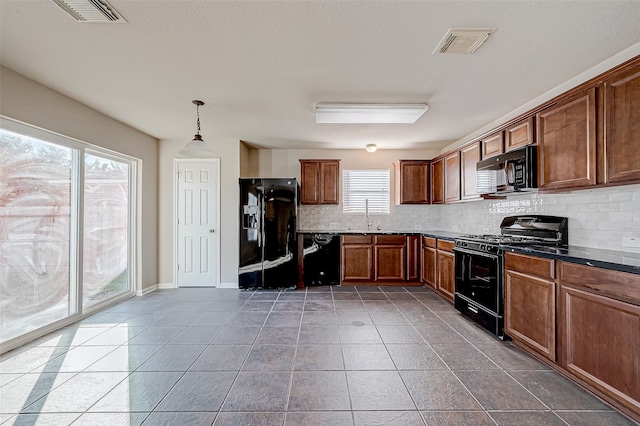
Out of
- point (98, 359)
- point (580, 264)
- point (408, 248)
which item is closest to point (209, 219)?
point (98, 359)

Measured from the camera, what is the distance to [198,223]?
4414 millimetres

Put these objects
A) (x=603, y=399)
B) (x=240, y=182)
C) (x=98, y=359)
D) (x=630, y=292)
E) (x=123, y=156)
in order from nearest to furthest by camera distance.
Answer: (x=630, y=292), (x=603, y=399), (x=98, y=359), (x=123, y=156), (x=240, y=182)

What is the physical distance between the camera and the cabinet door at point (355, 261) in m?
4.40

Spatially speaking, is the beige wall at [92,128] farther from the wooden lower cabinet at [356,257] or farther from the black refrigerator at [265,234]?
the wooden lower cabinet at [356,257]

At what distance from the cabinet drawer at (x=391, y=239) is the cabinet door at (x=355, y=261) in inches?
7.0

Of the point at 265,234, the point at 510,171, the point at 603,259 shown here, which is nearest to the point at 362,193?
the point at 265,234

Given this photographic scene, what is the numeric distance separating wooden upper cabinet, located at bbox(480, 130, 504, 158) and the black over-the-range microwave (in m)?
0.14

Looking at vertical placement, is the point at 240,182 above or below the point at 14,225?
above

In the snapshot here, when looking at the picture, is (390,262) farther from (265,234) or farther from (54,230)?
(54,230)

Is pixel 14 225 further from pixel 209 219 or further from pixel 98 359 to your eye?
pixel 209 219

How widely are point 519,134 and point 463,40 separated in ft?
4.60

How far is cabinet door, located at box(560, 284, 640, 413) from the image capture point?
1530 millimetres

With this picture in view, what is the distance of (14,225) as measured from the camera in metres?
2.46

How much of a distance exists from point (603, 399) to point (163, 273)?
5.18 metres
